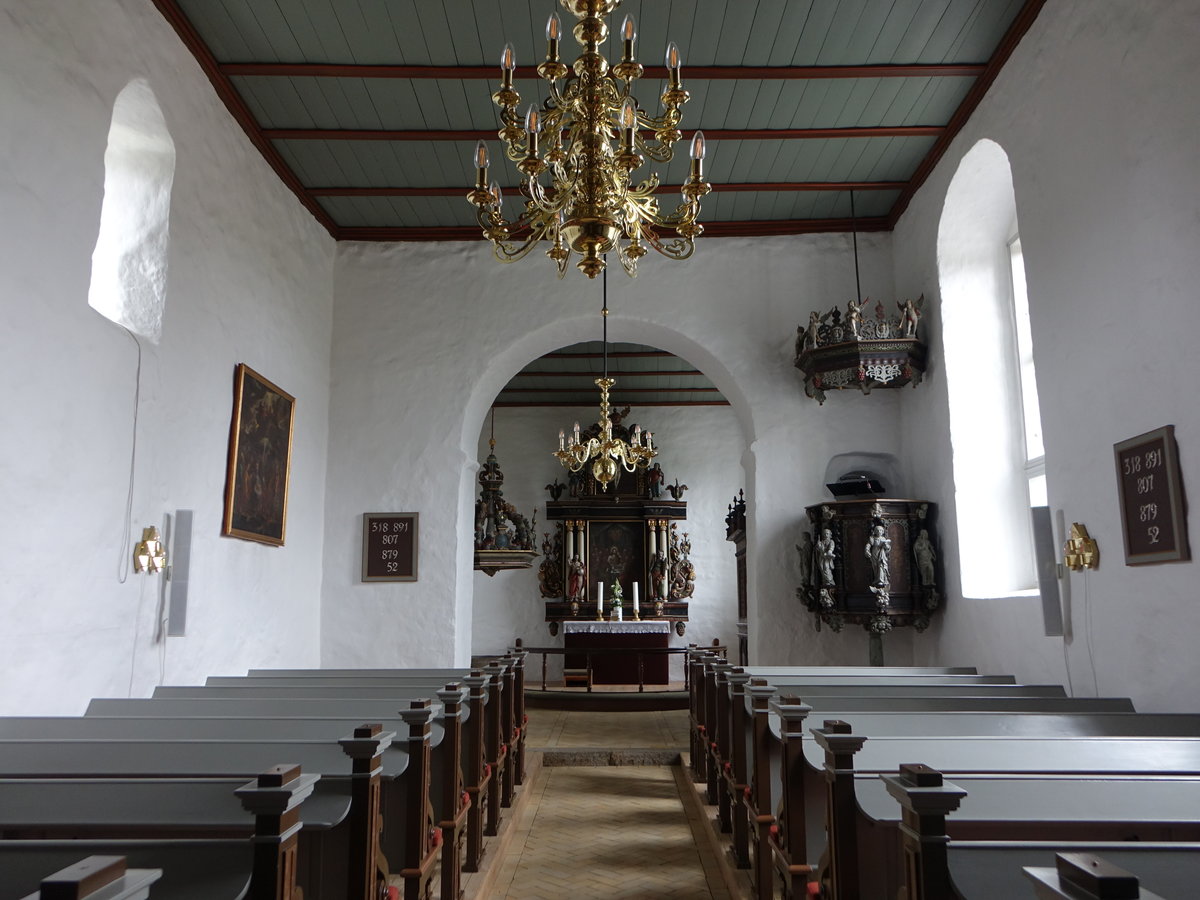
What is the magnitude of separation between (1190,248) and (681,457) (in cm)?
1141

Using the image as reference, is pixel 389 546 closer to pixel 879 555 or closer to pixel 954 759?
pixel 879 555

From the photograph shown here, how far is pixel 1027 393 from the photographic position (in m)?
7.50

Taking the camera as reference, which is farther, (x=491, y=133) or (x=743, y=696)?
(x=491, y=133)

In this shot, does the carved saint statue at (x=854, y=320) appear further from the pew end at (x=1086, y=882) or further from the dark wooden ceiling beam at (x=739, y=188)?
the pew end at (x=1086, y=882)

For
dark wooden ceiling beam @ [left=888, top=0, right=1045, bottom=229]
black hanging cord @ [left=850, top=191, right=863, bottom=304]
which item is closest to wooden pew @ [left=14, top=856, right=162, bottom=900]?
dark wooden ceiling beam @ [left=888, top=0, right=1045, bottom=229]

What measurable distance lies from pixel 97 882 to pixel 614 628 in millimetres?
12652

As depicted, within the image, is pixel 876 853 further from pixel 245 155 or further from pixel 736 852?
pixel 245 155

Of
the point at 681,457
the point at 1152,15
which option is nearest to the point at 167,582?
the point at 1152,15

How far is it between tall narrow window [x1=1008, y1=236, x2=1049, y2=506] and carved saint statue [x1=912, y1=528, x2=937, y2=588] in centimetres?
100

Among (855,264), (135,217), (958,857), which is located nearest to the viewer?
(958,857)

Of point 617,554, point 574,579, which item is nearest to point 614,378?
point 617,554

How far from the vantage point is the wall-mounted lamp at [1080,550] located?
5504mm

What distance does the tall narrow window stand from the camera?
7.39 metres

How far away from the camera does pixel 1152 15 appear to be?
486 cm
